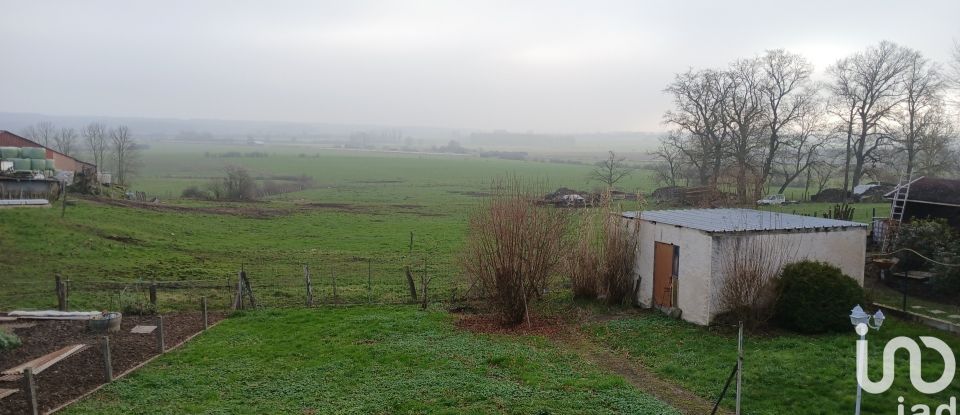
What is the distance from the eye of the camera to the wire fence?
1962 centimetres

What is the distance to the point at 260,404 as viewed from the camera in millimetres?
11398

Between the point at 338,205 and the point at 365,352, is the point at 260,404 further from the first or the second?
the point at 338,205

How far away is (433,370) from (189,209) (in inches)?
1406

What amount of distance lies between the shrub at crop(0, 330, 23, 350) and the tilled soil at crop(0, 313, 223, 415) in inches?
6.2

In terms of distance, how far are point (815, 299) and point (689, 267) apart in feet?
10.4

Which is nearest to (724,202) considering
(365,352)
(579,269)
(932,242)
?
(932,242)

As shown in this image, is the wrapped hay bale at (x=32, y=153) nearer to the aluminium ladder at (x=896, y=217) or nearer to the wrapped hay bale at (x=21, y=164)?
the wrapped hay bale at (x=21, y=164)

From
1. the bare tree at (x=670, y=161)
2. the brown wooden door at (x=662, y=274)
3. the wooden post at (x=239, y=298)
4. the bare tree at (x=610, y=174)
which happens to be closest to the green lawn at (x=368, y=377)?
the wooden post at (x=239, y=298)

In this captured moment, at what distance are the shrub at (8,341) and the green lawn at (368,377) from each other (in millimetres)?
3601

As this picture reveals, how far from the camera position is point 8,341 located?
14555mm

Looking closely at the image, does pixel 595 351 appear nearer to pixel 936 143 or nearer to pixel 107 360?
pixel 107 360

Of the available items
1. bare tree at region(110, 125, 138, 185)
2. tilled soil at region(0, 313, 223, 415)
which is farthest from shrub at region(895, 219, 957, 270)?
bare tree at region(110, 125, 138, 185)

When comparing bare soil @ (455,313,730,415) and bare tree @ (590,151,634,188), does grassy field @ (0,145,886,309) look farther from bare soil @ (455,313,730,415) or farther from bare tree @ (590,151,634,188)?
bare tree @ (590,151,634,188)

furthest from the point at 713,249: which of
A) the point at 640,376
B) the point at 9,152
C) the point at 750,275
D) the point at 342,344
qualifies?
the point at 9,152
